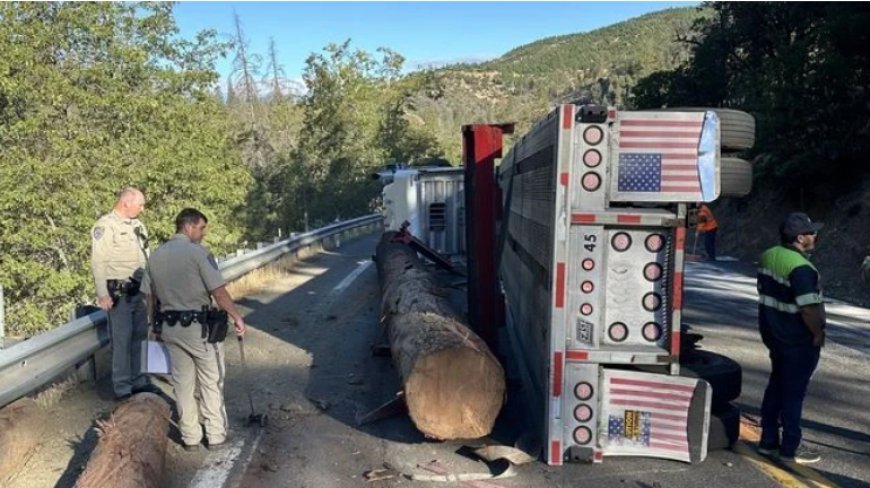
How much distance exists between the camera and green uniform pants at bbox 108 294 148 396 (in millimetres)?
6355

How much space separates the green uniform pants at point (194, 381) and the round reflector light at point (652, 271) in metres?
3.28

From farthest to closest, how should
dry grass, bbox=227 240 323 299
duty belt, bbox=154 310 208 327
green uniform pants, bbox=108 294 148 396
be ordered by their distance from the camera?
dry grass, bbox=227 240 323 299
green uniform pants, bbox=108 294 148 396
duty belt, bbox=154 310 208 327

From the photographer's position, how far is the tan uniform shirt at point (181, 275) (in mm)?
5344

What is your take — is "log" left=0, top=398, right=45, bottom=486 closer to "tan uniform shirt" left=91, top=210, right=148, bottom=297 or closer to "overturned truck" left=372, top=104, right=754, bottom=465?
"tan uniform shirt" left=91, top=210, right=148, bottom=297

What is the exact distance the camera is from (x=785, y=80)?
18.1m

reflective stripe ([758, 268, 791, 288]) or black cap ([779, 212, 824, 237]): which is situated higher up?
black cap ([779, 212, 824, 237])

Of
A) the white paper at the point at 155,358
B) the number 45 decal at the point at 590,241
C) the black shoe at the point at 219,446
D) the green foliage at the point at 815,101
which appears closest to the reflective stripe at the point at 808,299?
the number 45 decal at the point at 590,241

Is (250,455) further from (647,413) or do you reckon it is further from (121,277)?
(647,413)

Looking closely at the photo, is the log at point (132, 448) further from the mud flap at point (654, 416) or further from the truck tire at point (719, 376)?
the truck tire at point (719, 376)

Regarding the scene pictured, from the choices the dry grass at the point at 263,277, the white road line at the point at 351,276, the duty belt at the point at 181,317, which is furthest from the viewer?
A: the white road line at the point at 351,276

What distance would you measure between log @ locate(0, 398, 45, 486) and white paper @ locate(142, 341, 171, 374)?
2.87 ft

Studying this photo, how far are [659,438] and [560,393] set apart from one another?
768mm

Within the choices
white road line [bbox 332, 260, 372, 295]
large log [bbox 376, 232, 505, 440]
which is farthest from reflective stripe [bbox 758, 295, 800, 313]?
white road line [bbox 332, 260, 372, 295]

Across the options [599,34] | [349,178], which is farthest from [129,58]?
[599,34]
